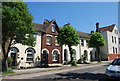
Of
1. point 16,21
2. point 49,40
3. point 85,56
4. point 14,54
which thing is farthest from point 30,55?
point 85,56

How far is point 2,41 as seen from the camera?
1395cm

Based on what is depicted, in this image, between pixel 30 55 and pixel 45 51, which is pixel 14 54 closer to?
pixel 30 55

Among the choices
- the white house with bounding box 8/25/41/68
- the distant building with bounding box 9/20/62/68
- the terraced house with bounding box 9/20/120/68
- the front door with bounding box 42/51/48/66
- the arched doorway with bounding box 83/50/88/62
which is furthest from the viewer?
the arched doorway with bounding box 83/50/88/62

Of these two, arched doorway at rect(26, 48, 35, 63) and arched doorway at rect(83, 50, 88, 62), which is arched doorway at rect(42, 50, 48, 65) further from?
arched doorway at rect(83, 50, 88, 62)

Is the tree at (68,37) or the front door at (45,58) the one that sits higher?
the tree at (68,37)

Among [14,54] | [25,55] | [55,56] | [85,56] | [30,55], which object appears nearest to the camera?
[14,54]

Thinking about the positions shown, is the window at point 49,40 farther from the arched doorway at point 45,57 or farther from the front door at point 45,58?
the front door at point 45,58

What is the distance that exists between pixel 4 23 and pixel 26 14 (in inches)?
104

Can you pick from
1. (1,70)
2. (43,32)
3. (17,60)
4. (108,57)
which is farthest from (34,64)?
(108,57)

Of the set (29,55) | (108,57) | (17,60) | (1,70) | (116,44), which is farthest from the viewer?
(116,44)

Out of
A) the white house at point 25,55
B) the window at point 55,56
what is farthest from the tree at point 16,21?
the window at point 55,56

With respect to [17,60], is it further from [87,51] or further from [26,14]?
[87,51]

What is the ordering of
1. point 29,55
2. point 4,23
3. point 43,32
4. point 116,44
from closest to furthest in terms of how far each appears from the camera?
point 4,23 → point 29,55 → point 43,32 → point 116,44

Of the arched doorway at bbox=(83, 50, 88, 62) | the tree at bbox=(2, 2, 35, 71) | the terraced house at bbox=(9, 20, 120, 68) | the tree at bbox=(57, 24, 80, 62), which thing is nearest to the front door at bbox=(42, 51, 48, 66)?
the terraced house at bbox=(9, 20, 120, 68)
